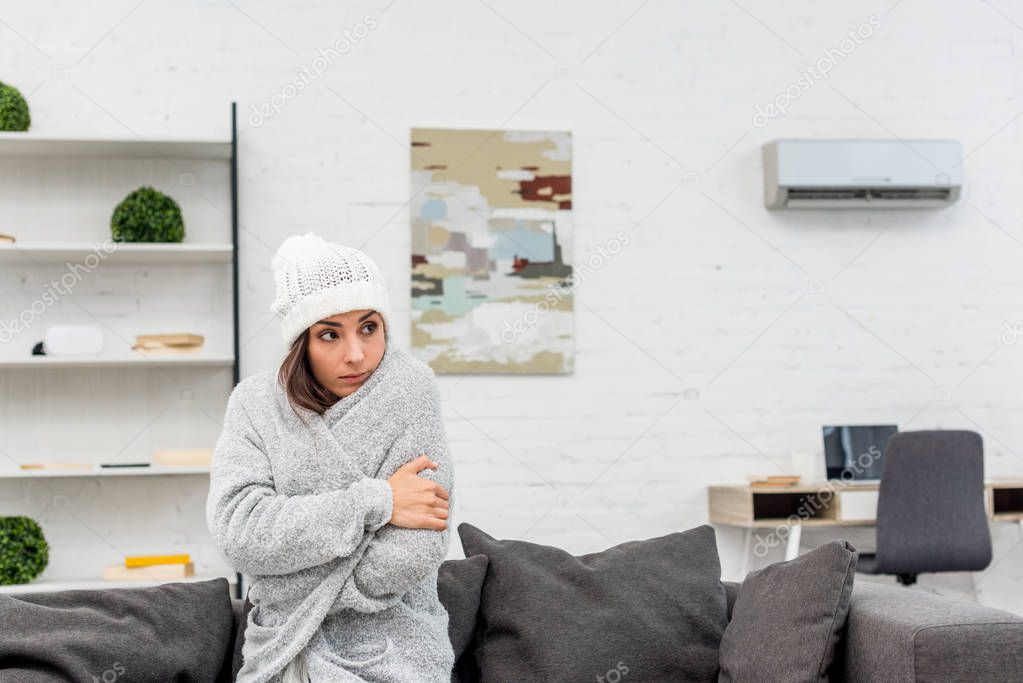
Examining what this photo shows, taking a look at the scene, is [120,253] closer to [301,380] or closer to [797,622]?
[301,380]

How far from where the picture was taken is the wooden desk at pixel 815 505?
412 centimetres

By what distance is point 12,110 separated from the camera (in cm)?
402

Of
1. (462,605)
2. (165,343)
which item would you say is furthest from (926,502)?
(165,343)

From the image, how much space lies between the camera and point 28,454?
4.15 metres

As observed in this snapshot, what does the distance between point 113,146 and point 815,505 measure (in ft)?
9.62

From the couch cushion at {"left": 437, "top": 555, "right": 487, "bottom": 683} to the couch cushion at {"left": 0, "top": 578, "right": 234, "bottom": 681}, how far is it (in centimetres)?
47

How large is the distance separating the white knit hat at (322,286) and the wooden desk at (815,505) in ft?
8.14

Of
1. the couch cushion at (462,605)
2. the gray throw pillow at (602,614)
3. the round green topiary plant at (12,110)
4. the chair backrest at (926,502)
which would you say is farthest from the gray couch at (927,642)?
the round green topiary plant at (12,110)

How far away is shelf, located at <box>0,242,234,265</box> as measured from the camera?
394 cm

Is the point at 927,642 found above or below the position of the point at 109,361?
below

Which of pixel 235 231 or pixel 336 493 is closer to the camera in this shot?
pixel 336 493

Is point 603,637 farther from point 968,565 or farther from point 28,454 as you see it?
point 28,454

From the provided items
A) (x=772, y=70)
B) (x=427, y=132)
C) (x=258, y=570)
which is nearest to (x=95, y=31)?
(x=427, y=132)

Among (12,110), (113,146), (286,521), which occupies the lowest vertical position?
(286,521)
